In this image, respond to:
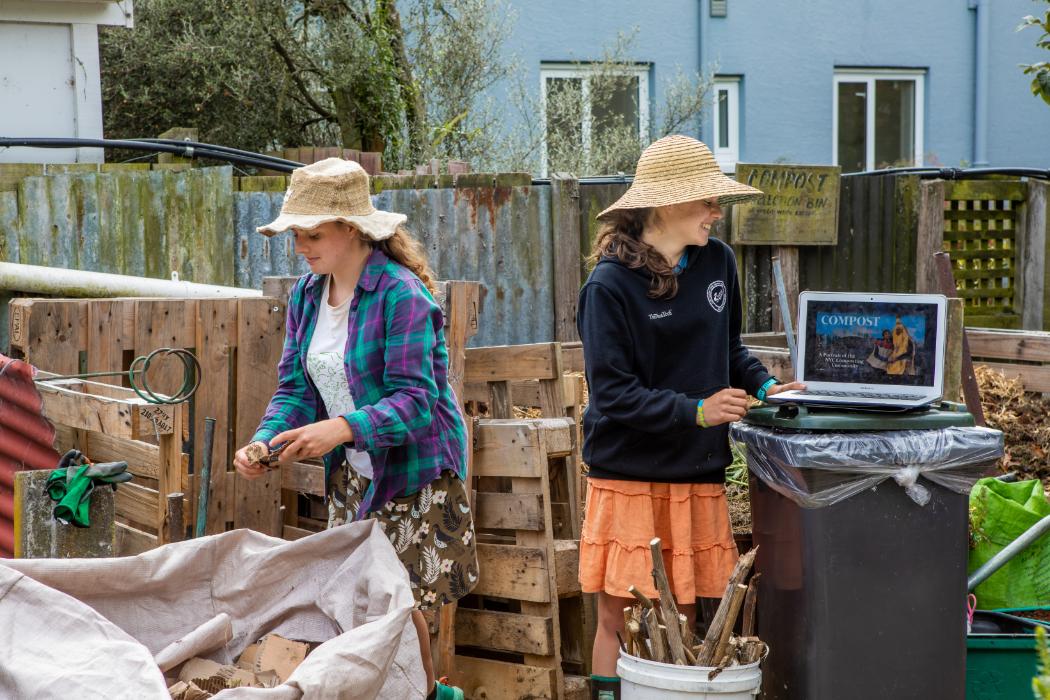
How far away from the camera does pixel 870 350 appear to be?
3650mm

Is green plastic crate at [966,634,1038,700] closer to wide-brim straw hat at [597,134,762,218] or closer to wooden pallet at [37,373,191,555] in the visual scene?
wide-brim straw hat at [597,134,762,218]

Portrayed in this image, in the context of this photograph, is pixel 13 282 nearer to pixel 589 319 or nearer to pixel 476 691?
pixel 476 691

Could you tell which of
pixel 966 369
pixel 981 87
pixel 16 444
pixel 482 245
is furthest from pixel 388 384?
pixel 981 87

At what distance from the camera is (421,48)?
11.0 metres

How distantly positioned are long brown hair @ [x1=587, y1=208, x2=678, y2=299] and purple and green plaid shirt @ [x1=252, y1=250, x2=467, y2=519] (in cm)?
63

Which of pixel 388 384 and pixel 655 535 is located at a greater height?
pixel 388 384

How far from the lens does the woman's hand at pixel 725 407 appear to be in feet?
11.4

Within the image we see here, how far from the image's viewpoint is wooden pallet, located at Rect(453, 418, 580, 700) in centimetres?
419

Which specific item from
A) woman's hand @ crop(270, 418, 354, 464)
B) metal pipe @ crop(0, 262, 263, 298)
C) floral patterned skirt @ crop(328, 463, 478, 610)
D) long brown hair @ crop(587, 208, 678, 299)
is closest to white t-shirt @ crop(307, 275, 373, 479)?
floral patterned skirt @ crop(328, 463, 478, 610)

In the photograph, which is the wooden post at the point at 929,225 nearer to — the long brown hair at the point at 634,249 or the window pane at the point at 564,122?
the window pane at the point at 564,122

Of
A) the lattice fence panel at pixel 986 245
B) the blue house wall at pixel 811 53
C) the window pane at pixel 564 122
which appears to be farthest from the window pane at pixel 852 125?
the lattice fence panel at pixel 986 245

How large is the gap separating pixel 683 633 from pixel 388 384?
1.14 metres

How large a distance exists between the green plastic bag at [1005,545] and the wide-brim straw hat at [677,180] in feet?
4.98

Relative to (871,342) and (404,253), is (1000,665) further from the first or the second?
(404,253)
